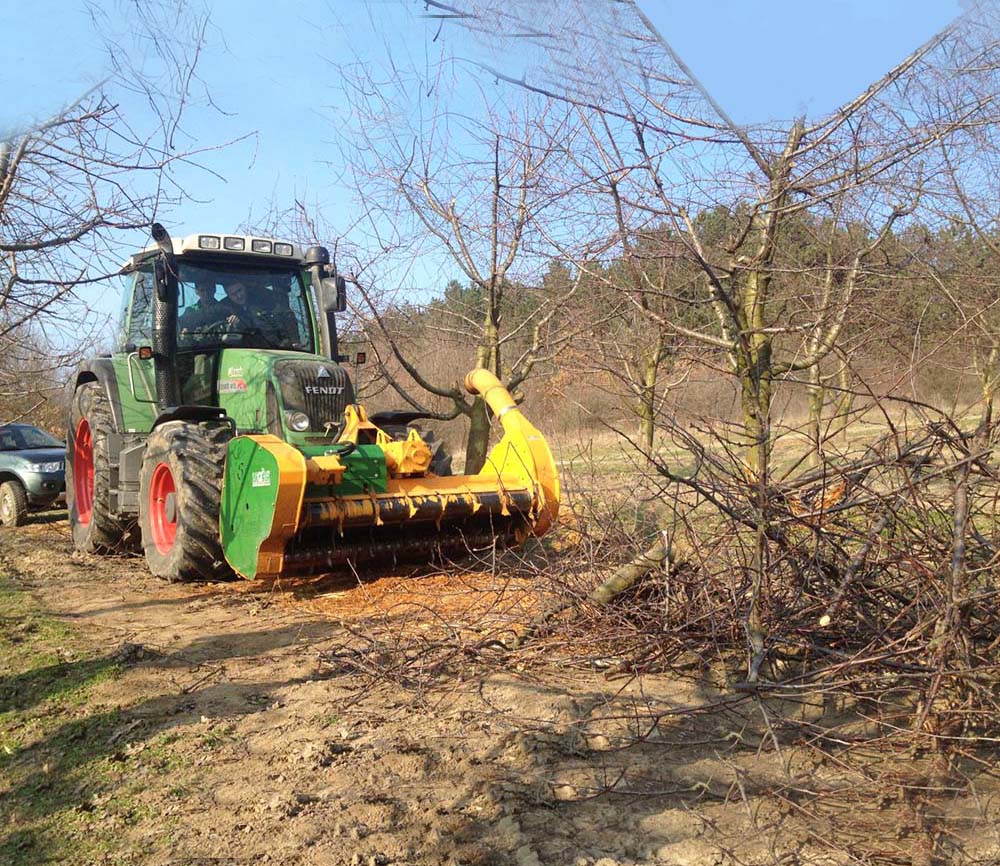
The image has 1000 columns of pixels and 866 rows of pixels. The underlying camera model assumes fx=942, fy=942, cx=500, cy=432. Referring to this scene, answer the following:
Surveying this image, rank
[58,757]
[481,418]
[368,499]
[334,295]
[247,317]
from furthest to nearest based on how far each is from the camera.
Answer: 1. [481,418]
2. [247,317]
3. [334,295]
4. [368,499]
5. [58,757]

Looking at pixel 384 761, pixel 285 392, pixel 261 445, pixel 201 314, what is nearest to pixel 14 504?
pixel 201 314

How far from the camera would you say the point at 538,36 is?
3.09m

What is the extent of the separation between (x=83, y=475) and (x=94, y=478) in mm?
1300

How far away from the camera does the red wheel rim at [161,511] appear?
7.50 m

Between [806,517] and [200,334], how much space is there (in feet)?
18.4

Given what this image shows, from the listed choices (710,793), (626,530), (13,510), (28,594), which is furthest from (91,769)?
(13,510)

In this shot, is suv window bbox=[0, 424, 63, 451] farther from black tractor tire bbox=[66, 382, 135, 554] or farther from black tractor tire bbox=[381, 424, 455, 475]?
black tractor tire bbox=[381, 424, 455, 475]

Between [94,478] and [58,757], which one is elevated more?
[94,478]

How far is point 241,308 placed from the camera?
317 inches

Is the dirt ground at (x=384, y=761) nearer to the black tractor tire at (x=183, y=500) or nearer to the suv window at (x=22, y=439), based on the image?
the black tractor tire at (x=183, y=500)

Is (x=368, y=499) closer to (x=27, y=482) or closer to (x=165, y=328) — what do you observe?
(x=165, y=328)

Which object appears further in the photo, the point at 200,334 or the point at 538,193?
the point at 200,334

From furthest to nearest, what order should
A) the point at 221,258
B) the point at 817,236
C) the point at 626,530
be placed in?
the point at 221,258 < the point at 817,236 < the point at 626,530

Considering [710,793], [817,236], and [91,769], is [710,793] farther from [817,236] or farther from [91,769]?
[817,236]
